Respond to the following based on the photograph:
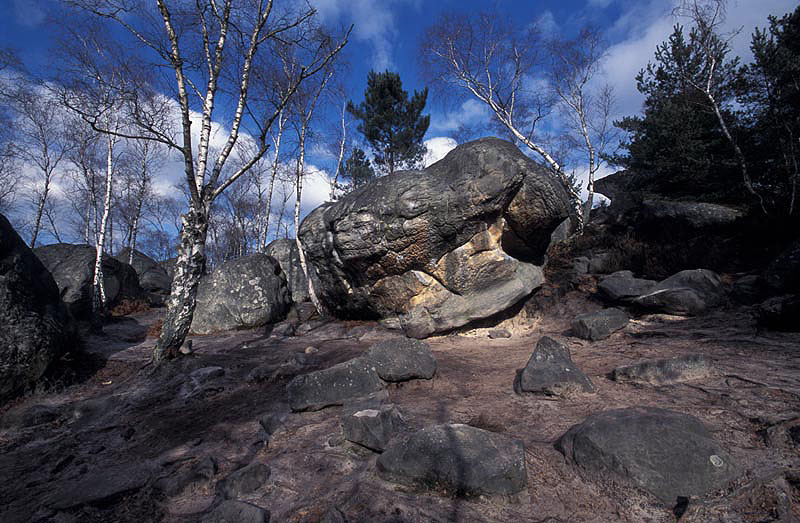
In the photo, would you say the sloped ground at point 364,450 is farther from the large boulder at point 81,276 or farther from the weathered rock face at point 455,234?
the large boulder at point 81,276

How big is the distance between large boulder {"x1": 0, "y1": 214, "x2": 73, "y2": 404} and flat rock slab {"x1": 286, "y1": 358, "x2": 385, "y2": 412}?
4413 mm

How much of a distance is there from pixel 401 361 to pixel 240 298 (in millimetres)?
7779

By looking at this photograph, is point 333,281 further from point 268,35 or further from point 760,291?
point 760,291

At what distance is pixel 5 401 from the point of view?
5043 mm

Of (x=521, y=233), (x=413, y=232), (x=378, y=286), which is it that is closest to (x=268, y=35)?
(x=413, y=232)

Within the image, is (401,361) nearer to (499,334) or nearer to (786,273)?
(499,334)

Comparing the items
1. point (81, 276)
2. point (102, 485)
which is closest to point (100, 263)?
point (81, 276)

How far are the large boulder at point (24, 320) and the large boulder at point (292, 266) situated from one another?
321 inches

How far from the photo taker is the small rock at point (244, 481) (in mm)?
2754

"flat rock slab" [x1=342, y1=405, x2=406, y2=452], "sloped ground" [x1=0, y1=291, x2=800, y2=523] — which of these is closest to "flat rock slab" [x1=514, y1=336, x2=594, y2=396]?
"sloped ground" [x1=0, y1=291, x2=800, y2=523]

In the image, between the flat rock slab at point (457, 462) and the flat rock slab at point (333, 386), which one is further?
the flat rock slab at point (333, 386)

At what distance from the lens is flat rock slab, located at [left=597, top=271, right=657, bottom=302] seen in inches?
299

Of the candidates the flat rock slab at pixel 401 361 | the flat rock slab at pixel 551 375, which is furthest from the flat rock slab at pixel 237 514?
the flat rock slab at pixel 551 375

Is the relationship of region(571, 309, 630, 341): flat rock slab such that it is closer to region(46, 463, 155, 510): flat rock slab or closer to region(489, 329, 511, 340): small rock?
region(489, 329, 511, 340): small rock
